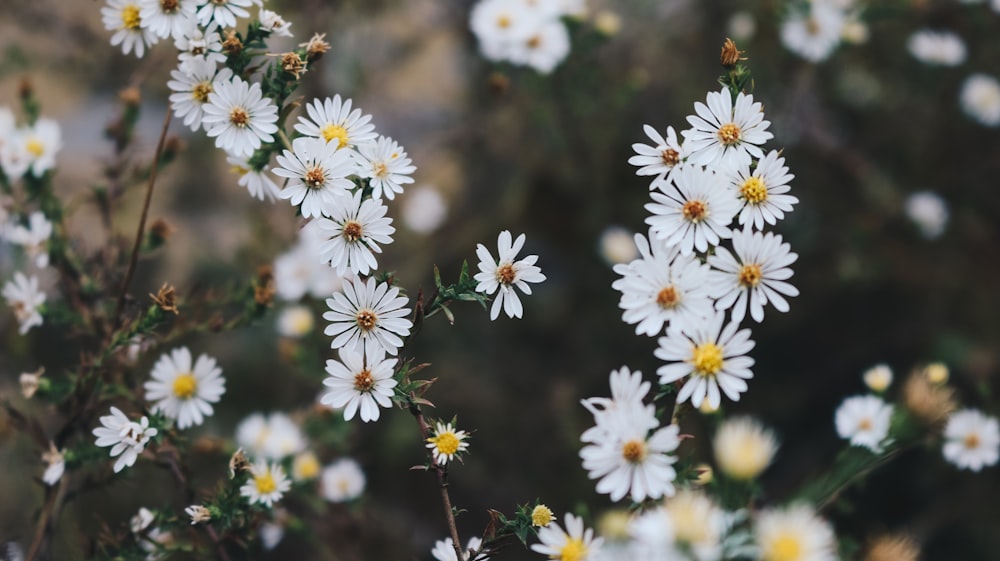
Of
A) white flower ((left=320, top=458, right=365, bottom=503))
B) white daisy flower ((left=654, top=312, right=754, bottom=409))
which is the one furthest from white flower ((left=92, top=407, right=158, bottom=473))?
white daisy flower ((left=654, top=312, right=754, bottom=409))

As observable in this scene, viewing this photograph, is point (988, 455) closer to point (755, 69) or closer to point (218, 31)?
point (755, 69)

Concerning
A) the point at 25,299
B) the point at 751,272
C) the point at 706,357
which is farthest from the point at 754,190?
the point at 25,299

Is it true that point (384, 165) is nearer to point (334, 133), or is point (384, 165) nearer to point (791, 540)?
point (334, 133)

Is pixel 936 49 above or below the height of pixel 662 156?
above

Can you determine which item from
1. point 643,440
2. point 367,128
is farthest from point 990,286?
point 367,128

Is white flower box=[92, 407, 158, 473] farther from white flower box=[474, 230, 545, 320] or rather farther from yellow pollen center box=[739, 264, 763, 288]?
yellow pollen center box=[739, 264, 763, 288]

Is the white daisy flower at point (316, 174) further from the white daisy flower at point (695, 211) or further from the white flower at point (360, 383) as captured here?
the white daisy flower at point (695, 211)

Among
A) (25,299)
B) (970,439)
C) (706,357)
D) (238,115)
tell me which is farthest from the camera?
(970,439)

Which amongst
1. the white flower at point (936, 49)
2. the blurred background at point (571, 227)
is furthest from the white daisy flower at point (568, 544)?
the white flower at point (936, 49)
